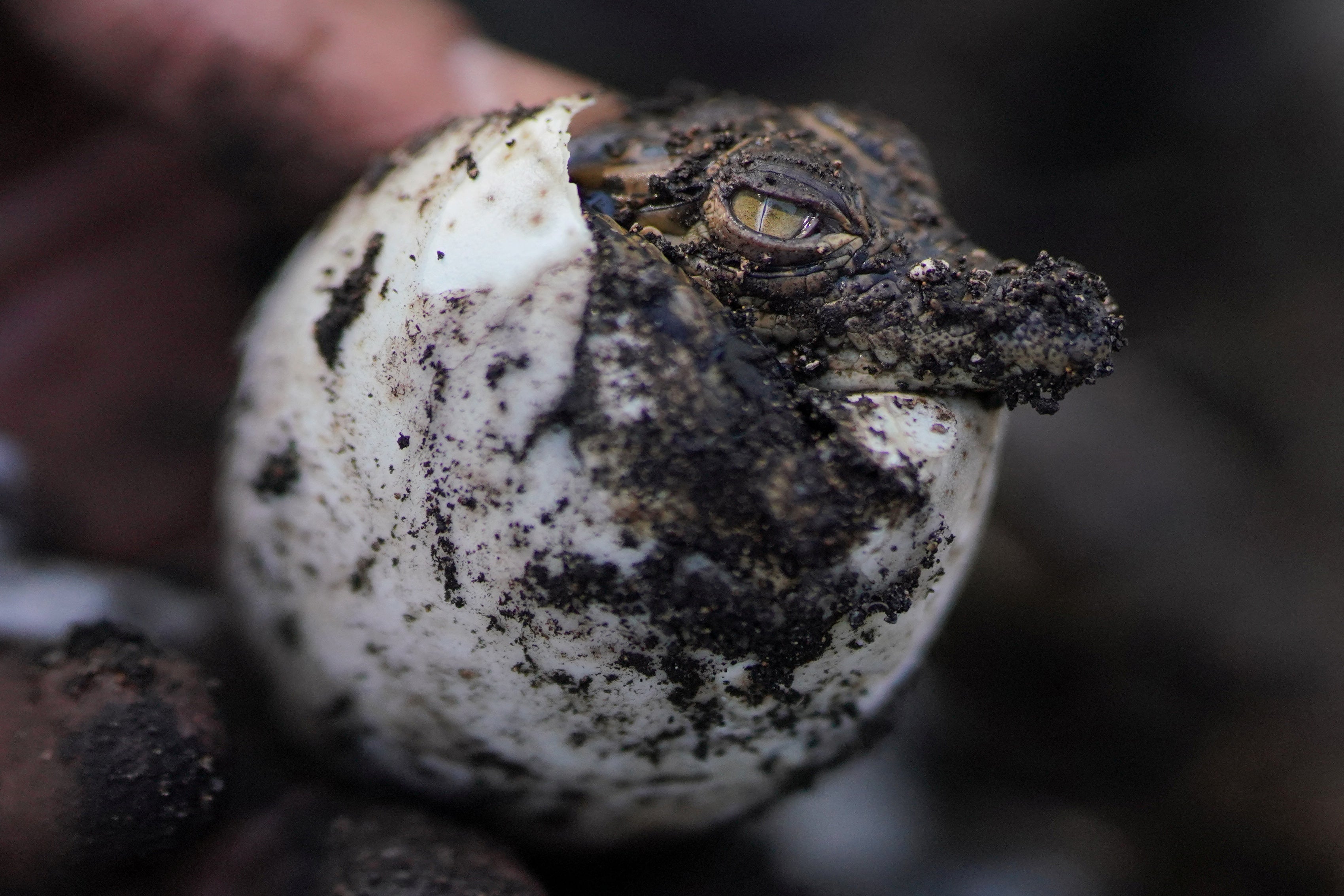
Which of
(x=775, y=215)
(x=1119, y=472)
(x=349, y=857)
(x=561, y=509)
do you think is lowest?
(x=349, y=857)

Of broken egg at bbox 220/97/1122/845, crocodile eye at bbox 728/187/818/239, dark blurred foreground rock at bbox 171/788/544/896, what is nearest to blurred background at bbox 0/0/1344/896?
dark blurred foreground rock at bbox 171/788/544/896

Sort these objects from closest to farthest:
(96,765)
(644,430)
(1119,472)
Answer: (644,430) → (96,765) → (1119,472)

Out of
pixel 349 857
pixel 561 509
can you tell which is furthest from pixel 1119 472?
pixel 349 857

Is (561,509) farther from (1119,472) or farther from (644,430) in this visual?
(1119,472)

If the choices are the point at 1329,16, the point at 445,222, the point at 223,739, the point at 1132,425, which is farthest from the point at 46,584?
the point at 1329,16

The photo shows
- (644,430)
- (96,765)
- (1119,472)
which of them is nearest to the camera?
(644,430)

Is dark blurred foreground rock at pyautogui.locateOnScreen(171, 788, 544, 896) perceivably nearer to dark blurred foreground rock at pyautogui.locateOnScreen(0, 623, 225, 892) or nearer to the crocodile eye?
dark blurred foreground rock at pyautogui.locateOnScreen(0, 623, 225, 892)

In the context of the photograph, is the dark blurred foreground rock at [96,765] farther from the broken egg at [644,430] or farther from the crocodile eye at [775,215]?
the crocodile eye at [775,215]
